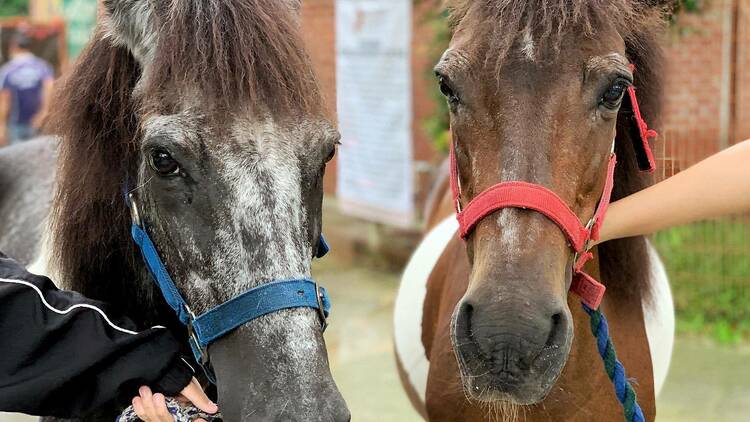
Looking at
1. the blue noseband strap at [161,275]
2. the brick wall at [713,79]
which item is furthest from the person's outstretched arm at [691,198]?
the brick wall at [713,79]

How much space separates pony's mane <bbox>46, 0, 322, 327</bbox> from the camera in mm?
1633

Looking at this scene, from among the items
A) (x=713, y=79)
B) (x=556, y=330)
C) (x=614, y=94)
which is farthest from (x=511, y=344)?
(x=713, y=79)

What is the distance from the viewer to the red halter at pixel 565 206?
67.6 inches

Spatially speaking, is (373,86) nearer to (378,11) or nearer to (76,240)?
(378,11)

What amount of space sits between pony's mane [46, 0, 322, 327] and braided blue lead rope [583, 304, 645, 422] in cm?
87

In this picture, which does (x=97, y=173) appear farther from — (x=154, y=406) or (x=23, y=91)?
(x=23, y=91)

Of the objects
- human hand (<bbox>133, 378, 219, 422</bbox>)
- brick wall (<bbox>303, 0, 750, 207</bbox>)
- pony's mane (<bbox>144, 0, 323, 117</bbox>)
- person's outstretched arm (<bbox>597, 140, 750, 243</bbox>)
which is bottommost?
brick wall (<bbox>303, 0, 750, 207</bbox>)

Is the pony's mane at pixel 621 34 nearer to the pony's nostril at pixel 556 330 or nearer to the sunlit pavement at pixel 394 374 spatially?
the pony's nostril at pixel 556 330

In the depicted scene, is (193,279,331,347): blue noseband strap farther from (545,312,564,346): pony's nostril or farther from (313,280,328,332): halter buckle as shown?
(545,312,564,346): pony's nostril

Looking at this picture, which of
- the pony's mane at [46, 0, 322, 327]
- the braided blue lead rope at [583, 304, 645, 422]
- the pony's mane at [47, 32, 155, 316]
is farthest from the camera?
the braided blue lead rope at [583, 304, 645, 422]

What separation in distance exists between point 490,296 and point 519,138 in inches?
14.3

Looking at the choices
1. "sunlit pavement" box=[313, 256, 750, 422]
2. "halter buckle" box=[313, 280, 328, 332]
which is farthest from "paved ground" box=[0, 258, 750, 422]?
Answer: "halter buckle" box=[313, 280, 328, 332]

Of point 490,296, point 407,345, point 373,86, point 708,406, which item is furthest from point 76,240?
point 373,86

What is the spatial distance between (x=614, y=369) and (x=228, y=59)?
1.18 metres
